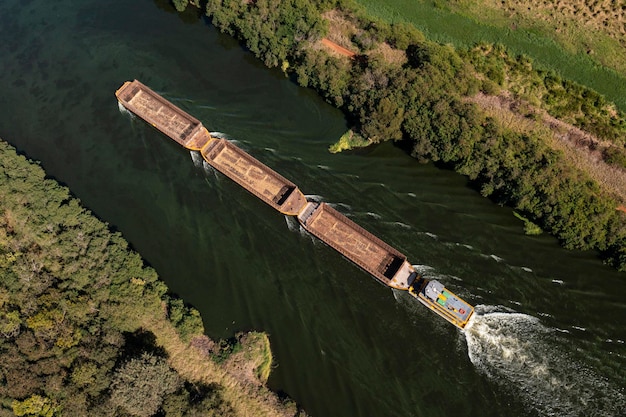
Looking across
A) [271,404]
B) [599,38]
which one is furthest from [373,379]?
[599,38]

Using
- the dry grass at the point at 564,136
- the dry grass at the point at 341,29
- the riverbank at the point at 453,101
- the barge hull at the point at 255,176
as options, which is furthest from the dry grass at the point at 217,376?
the dry grass at the point at 341,29

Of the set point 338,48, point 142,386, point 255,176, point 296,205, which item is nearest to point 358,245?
point 296,205

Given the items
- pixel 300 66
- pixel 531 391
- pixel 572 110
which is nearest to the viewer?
pixel 531 391

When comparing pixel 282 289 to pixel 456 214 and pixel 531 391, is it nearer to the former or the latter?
pixel 456 214

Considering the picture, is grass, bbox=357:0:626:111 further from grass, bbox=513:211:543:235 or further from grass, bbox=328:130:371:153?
grass, bbox=513:211:543:235

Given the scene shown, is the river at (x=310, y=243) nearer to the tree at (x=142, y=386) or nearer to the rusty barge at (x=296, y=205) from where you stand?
the rusty barge at (x=296, y=205)

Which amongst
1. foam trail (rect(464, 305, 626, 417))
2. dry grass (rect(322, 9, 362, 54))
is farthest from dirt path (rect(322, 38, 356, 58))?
foam trail (rect(464, 305, 626, 417))
